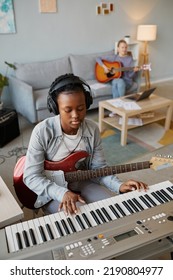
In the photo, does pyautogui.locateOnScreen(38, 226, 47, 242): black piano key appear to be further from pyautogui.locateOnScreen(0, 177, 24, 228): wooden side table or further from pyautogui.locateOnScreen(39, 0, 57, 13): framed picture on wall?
pyautogui.locateOnScreen(39, 0, 57, 13): framed picture on wall

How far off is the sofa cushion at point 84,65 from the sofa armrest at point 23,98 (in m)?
1.00

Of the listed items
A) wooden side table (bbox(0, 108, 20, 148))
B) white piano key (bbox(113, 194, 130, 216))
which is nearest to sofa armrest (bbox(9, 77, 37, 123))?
wooden side table (bbox(0, 108, 20, 148))

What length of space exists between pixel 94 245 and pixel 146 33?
15.1 ft

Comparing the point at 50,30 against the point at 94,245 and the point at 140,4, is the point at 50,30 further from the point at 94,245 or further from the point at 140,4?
the point at 94,245

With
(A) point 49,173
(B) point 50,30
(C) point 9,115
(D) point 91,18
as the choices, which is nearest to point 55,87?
(A) point 49,173

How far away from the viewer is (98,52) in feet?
15.3

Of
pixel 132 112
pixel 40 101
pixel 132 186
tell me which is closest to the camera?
pixel 132 186

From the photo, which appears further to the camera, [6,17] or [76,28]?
[76,28]

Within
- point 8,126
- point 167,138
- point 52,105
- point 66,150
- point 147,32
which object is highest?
point 147,32

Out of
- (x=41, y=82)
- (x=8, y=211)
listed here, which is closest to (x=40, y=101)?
(x=41, y=82)

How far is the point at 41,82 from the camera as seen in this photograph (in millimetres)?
3838

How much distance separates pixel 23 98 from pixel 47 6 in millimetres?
1523

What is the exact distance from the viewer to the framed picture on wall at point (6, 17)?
3545 mm

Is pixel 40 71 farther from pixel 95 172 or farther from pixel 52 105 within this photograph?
pixel 95 172
